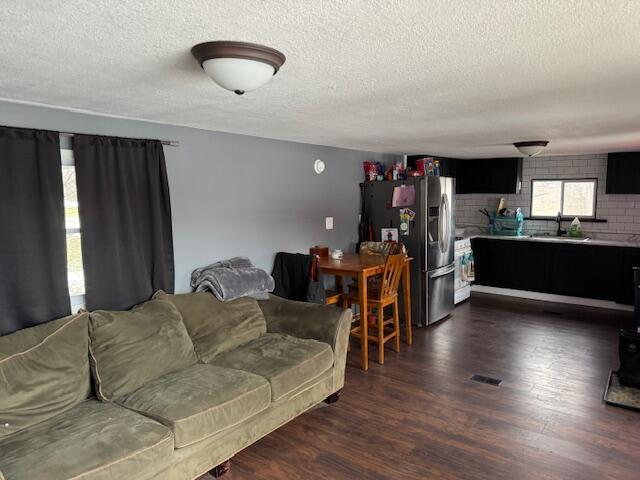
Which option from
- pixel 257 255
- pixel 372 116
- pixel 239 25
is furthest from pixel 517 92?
pixel 257 255

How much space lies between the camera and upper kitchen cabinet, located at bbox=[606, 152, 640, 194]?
579cm

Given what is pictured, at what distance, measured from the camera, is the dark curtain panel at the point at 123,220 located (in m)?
2.83

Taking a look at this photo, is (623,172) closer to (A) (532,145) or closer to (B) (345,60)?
(A) (532,145)

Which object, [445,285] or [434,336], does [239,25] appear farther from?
[445,285]

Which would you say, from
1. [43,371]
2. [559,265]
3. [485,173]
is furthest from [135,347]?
[485,173]

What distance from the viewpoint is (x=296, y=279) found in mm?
4129

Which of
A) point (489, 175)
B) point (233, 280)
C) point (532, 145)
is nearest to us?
point (233, 280)

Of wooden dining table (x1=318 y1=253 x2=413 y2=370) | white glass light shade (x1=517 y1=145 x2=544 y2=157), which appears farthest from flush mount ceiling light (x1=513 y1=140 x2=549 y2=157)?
wooden dining table (x1=318 y1=253 x2=413 y2=370)

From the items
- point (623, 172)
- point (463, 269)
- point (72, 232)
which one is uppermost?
point (623, 172)

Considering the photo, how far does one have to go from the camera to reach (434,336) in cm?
478

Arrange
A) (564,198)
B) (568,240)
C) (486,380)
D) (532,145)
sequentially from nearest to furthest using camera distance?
1. (486,380)
2. (532,145)
3. (568,240)
4. (564,198)

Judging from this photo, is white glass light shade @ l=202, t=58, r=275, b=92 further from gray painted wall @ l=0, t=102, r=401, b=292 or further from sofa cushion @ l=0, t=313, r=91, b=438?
sofa cushion @ l=0, t=313, r=91, b=438

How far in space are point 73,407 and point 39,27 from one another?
6.18 feet

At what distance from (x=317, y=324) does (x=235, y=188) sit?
1.34m
